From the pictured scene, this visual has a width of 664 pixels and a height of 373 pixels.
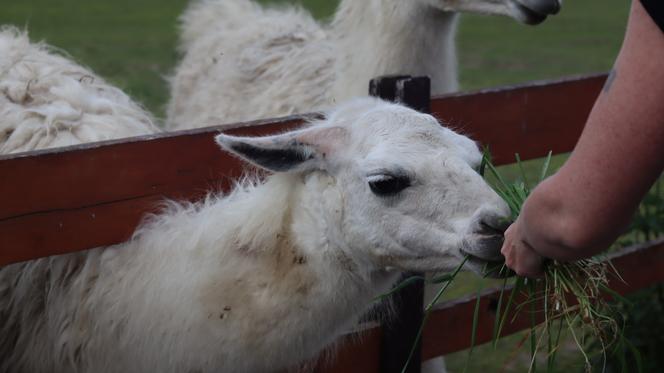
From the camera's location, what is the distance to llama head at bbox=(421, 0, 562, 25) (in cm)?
438

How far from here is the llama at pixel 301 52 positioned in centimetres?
463

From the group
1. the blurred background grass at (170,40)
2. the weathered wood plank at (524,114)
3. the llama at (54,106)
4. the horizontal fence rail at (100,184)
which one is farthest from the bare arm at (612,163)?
the blurred background grass at (170,40)

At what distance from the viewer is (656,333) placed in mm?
4676

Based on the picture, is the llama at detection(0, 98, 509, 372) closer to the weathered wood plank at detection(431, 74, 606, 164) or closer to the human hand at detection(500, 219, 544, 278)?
the human hand at detection(500, 219, 544, 278)

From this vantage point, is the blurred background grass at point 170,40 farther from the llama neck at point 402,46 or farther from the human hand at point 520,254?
the human hand at point 520,254

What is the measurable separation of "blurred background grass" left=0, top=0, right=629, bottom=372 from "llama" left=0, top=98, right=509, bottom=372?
5408 mm

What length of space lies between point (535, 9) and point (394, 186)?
6.66 feet

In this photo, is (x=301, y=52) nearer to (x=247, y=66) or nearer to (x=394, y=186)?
(x=247, y=66)

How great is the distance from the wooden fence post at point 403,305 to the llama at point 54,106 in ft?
2.95

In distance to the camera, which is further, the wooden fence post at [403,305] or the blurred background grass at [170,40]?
the blurred background grass at [170,40]

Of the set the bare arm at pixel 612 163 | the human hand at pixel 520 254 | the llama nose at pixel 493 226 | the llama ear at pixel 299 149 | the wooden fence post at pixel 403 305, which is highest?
the bare arm at pixel 612 163

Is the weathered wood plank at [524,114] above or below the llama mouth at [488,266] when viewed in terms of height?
below

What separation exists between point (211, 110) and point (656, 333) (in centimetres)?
261

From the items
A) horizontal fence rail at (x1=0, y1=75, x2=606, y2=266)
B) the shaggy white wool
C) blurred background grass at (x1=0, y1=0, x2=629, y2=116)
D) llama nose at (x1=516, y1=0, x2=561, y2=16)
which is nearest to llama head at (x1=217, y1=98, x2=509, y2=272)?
horizontal fence rail at (x1=0, y1=75, x2=606, y2=266)
